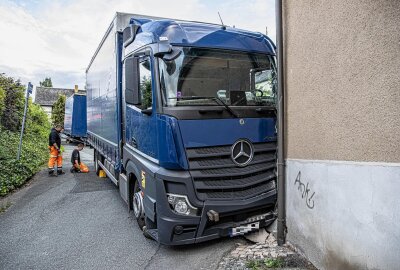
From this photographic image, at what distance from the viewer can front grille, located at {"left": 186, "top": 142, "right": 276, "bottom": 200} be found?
376 cm

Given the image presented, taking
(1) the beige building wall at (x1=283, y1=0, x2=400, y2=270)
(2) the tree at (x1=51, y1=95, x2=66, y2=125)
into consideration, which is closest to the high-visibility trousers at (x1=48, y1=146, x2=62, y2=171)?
(1) the beige building wall at (x1=283, y1=0, x2=400, y2=270)

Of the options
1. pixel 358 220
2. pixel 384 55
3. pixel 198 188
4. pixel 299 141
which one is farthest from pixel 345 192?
pixel 198 188

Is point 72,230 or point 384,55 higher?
point 384,55

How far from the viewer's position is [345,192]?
2848mm

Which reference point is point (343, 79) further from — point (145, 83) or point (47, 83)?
point (47, 83)

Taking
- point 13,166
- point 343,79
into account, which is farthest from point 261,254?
point 13,166

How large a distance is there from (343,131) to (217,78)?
69.8 inches

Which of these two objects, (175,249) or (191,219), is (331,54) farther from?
(175,249)

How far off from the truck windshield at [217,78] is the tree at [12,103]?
1300 cm

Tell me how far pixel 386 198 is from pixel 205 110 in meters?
2.11

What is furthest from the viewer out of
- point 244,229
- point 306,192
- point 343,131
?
point 244,229

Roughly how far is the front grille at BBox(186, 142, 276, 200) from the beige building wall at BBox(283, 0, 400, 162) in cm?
51

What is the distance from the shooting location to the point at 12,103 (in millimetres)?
14836

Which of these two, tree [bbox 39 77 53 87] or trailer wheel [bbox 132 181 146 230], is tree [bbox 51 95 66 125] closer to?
trailer wheel [bbox 132 181 146 230]
